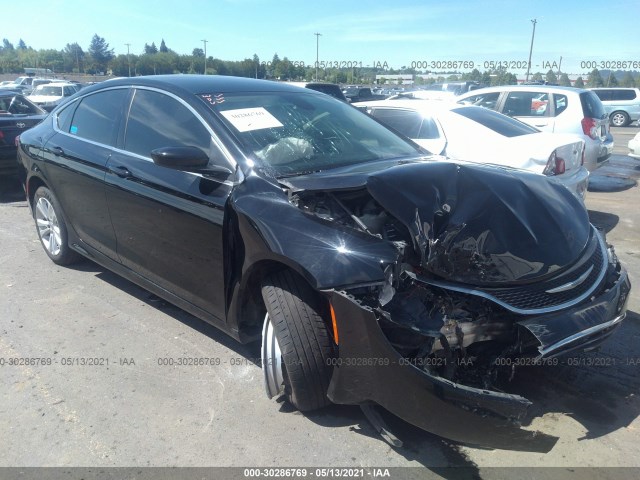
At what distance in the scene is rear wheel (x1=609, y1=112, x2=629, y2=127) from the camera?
79.4ft

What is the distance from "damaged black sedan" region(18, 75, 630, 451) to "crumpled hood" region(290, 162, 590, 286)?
1cm

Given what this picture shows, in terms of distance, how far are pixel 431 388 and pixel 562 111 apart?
323 inches

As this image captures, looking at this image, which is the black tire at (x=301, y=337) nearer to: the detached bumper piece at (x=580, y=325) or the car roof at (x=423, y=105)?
the detached bumper piece at (x=580, y=325)

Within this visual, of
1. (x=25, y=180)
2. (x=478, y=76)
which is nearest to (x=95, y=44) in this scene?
(x=478, y=76)

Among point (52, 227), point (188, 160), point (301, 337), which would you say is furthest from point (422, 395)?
point (52, 227)

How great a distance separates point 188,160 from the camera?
3.08 metres

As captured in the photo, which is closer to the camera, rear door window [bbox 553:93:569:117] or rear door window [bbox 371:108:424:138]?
rear door window [bbox 371:108:424:138]

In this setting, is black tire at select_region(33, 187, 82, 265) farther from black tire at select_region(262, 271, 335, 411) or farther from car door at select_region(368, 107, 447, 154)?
car door at select_region(368, 107, 447, 154)

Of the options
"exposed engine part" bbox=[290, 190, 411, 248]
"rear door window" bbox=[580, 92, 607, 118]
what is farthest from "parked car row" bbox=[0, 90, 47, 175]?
"rear door window" bbox=[580, 92, 607, 118]

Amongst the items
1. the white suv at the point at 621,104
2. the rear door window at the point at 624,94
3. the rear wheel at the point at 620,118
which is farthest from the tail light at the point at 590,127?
the rear door window at the point at 624,94

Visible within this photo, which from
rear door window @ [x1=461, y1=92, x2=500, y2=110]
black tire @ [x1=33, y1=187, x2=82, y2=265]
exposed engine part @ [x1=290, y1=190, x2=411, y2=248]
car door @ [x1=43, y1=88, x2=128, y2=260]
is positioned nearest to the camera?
exposed engine part @ [x1=290, y1=190, x2=411, y2=248]

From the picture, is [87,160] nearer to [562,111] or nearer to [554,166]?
[554,166]

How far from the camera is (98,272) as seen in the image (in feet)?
16.6

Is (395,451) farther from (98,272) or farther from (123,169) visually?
(98,272)
